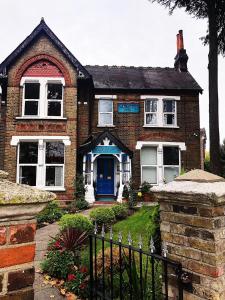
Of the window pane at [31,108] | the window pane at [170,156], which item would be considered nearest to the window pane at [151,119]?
A: the window pane at [170,156]

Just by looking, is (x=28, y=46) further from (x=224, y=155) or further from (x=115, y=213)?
(x=224, y=155)

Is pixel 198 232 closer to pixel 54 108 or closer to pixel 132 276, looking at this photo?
pixel 132 276

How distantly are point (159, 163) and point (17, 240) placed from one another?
16.2 metres

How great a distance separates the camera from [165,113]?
59.2 ft

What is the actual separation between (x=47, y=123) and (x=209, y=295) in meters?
14.6

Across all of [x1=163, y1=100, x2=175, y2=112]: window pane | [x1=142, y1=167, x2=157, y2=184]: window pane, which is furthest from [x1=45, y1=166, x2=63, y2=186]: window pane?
[x1=163, y1=100, x2=175, y2=112]: window pane

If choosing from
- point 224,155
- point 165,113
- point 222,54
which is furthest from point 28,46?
point 224,155

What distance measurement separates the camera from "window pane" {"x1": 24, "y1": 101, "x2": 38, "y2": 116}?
53.1 feet

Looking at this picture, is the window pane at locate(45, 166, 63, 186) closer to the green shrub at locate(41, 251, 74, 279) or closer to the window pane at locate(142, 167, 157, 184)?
the window pane at locate(142, 167, 157, 184)

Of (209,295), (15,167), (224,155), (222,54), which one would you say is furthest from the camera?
(224,155)

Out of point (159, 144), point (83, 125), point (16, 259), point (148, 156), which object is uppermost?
point (83, 125)

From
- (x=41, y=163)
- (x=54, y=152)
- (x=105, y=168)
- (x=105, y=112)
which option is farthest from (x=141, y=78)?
(x=41, y=163)

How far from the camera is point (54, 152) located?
1614 cm

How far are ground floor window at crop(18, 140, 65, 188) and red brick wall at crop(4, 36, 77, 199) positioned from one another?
52cm
